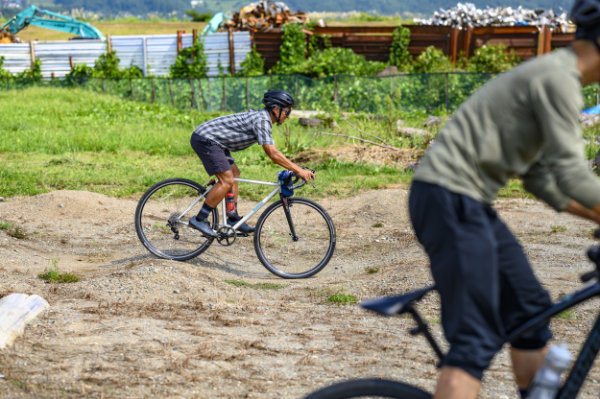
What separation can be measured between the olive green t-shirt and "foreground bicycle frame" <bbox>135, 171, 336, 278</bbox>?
4629 mm

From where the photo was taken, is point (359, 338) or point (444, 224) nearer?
point (444, 224)

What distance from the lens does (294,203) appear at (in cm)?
722

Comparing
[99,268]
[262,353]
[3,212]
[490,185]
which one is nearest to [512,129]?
[490,185]

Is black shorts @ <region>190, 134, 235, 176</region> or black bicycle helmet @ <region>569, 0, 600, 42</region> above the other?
black bicycle helmet @ <region>569, 0, 600, 42</region>

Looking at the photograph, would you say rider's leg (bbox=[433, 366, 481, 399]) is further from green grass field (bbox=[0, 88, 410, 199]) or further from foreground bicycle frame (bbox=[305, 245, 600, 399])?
green grass field (bbox=[0, 88, 410, 199])

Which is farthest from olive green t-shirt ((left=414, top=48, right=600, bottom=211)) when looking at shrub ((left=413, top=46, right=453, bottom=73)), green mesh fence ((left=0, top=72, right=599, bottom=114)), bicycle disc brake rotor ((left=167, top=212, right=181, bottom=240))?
shrub ((left=413, top=46, right=453, bottom=73))

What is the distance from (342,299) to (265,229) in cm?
147

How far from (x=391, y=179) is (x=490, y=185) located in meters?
9.15

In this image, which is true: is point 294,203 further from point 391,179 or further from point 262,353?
point 391,179

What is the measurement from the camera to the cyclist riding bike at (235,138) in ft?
22.5

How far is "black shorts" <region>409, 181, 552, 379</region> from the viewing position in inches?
92.5

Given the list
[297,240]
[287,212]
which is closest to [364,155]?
[297,240]

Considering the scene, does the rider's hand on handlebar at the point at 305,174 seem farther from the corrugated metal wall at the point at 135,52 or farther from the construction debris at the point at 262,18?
the construction debris at the point at 262,18

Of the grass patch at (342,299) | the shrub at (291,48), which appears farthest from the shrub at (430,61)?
the grass patch at (342,299)
